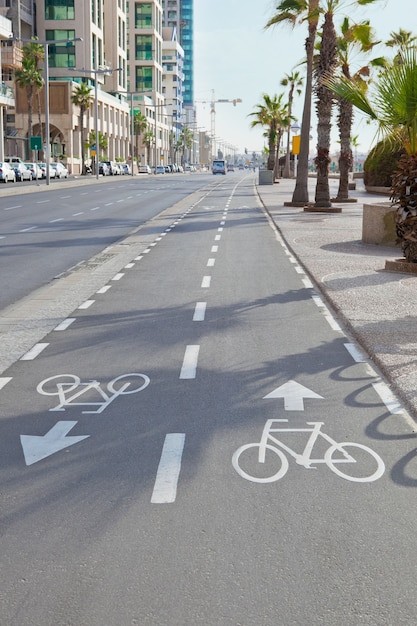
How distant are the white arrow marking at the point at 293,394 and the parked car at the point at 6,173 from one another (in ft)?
211

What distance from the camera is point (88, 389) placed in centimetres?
805

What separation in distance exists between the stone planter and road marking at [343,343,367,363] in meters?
11.4

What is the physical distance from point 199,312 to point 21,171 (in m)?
65.7

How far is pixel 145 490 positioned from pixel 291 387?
9.53ft

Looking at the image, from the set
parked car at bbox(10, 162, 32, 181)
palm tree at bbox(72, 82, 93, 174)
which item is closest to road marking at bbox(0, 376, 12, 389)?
parked car at bbox(10, 162, 32, 181)

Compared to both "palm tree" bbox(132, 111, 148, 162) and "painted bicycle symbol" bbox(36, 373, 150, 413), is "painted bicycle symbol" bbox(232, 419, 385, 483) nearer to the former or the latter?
"painted bicycle symbol" bbox(36, 373, 150, 413)

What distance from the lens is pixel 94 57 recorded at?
373 ft

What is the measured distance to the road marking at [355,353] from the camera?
925 centimetres

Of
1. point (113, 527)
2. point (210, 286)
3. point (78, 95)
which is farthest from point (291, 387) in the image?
point (78, 95)

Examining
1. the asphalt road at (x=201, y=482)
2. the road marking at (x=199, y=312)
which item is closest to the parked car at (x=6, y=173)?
the road marking at (x=199, y=312)

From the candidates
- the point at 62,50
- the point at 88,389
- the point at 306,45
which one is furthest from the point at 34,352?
the point at 62,50

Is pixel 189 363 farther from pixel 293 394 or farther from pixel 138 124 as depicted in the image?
pixel 138 124

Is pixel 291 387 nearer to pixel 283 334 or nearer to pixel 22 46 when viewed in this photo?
pixel 283 334

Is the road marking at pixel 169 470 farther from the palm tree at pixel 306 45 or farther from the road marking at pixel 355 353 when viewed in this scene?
the palm tree at pixel 306 45
